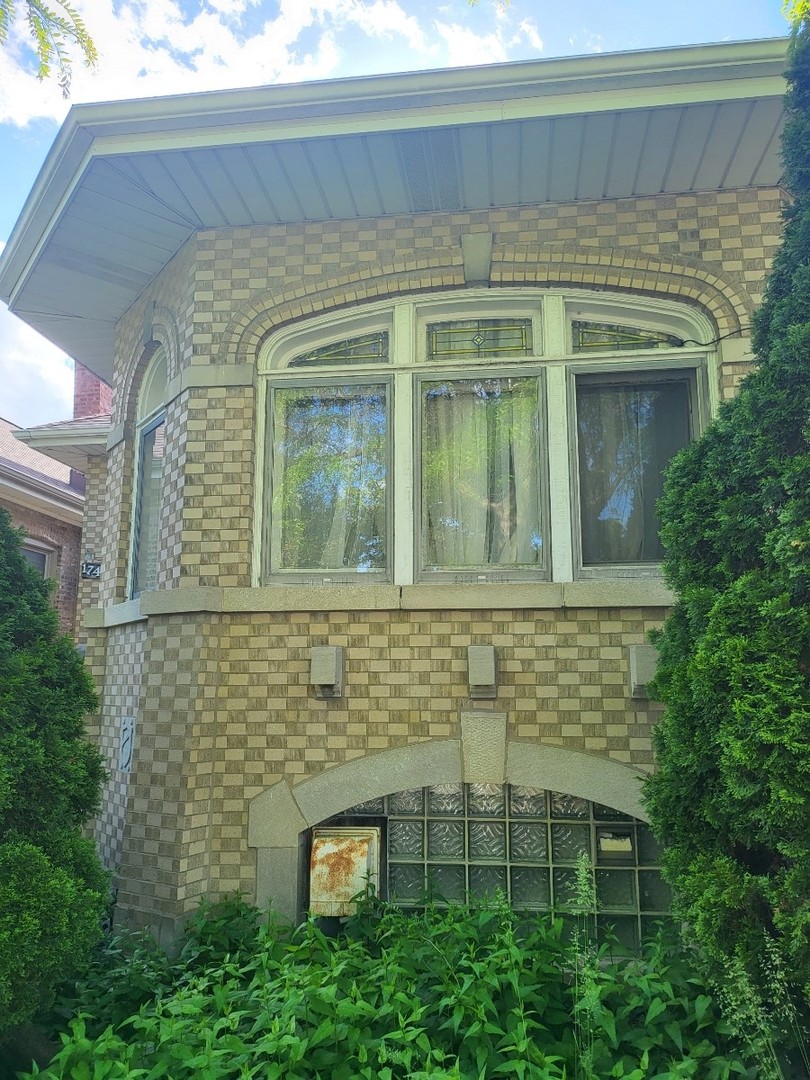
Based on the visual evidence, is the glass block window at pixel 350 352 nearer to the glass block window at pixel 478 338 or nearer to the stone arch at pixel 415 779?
the glass block window at pixel 478 338

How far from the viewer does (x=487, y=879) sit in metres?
4.77

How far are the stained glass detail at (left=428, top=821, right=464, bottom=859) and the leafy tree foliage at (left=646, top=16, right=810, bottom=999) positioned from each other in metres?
1.70

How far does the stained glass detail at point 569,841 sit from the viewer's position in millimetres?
4746

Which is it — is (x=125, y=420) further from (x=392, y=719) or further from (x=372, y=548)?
(x=392, y=719)

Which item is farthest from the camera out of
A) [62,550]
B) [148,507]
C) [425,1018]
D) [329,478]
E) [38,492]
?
[62,550]

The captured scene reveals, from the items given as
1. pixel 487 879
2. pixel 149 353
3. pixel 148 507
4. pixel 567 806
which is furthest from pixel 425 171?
pixel 487 879

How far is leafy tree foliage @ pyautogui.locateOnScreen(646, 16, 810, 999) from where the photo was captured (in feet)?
9.52

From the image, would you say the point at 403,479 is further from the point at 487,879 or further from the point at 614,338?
the point at 487,879

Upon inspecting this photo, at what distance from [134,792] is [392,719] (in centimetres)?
174

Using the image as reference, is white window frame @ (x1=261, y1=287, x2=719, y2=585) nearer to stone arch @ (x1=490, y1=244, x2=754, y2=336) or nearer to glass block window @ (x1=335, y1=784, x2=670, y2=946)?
stone arch @ (x1=490, y1=244, x2=754, y2=336)

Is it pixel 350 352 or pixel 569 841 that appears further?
pixel 350 352

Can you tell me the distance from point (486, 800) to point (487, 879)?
458 mm

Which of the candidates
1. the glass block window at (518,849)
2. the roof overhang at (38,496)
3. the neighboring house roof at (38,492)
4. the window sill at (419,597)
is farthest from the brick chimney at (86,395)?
the glass block window at (518,849)

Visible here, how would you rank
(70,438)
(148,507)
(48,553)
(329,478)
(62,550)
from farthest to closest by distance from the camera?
1. (62,550)
2. (48,553)
3. (70,438)
4. (148,507)
5. (329,478)
